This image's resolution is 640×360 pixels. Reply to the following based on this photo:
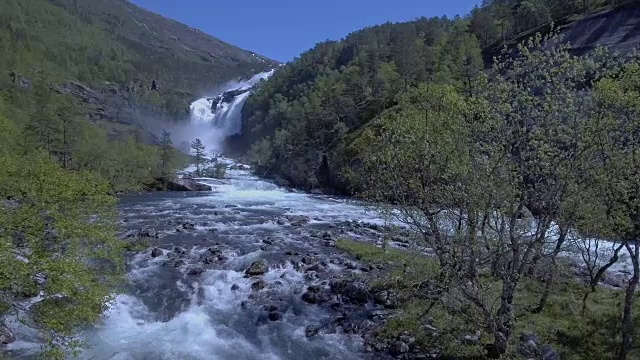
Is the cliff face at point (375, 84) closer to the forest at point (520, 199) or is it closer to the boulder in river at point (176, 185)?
the boulder in river at point (176, 185)

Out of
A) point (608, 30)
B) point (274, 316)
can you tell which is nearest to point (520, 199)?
point (274, 316)

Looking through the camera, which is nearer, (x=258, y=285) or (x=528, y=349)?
(x=528, y=349)

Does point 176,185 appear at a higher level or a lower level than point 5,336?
lower

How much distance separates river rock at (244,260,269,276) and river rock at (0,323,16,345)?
12.8 meters

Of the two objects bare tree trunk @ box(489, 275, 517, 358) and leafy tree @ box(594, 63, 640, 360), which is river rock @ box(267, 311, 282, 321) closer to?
bare tree trunk @ box(489, 275, 517, 358)

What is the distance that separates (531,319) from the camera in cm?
1944

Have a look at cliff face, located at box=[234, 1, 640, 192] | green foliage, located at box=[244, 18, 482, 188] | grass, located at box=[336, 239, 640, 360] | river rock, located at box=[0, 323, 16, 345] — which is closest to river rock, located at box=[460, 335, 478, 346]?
grass, located at box=[336, 239, 640, 360]

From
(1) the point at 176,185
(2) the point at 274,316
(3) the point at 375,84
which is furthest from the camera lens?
(3) the point at 375,84

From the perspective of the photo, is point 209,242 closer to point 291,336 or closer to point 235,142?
point 291,336

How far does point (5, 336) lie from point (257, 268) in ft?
45.1

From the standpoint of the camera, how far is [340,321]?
71.0 ft

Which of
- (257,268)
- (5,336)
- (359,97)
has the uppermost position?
(359,97)

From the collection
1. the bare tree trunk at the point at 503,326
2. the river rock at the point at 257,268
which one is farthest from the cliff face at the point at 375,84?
the bare tree trunk at the point at 503,326

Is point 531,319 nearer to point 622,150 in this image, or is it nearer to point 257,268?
point 622,150
